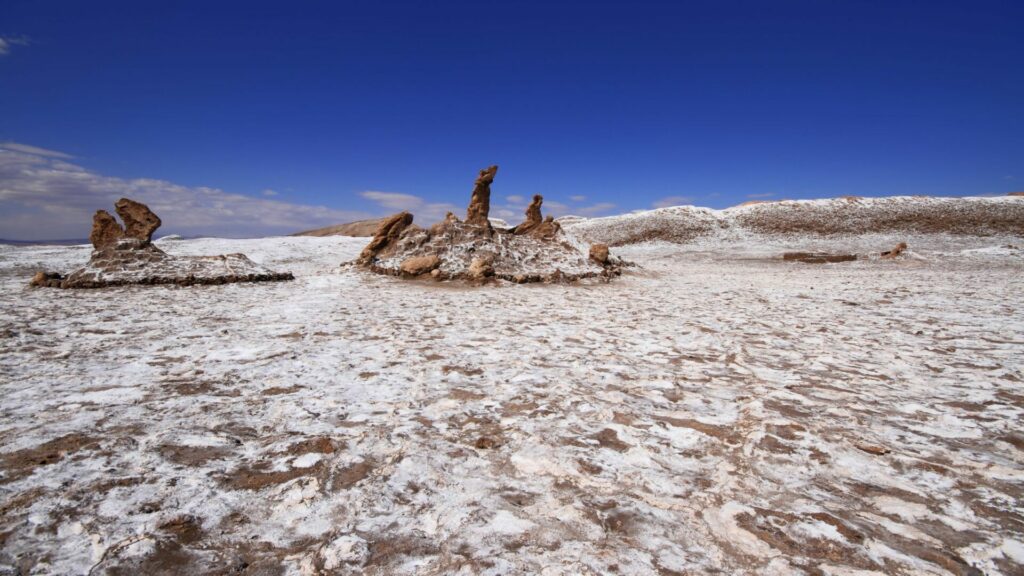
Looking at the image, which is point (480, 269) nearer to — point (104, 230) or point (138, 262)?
point (138, 262)

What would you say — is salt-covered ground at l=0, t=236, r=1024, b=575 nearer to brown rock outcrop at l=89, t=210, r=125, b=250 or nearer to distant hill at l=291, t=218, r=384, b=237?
brown rock outcrop at l=89, t=210, r=125, b=250

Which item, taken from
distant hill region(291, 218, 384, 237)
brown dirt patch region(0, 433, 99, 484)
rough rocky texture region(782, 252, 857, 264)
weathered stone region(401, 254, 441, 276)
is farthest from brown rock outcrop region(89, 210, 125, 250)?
distant hill region(291, 218, 384, 237)

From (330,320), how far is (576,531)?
7.43 meters

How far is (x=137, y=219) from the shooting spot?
48.9 feet

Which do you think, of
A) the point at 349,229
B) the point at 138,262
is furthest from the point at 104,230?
the point at 349,229

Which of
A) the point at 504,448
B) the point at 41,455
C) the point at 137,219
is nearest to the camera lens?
the point at 41,455

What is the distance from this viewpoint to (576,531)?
2682 millimetres

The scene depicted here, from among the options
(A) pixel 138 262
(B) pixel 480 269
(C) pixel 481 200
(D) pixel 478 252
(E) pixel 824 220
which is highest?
(E) pixel 824 220

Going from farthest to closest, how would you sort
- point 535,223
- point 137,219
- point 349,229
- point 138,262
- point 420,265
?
point 349,229
point 535,223
point 420,265
point 137,219
point 138,262

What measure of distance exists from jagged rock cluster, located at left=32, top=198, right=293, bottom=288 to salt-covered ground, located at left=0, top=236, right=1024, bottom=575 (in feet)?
18.2

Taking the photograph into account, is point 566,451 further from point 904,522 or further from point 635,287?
point 635,287

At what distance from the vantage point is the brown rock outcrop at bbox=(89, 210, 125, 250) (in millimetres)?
14516

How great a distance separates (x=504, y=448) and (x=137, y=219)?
1727cm

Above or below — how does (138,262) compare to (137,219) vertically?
below
